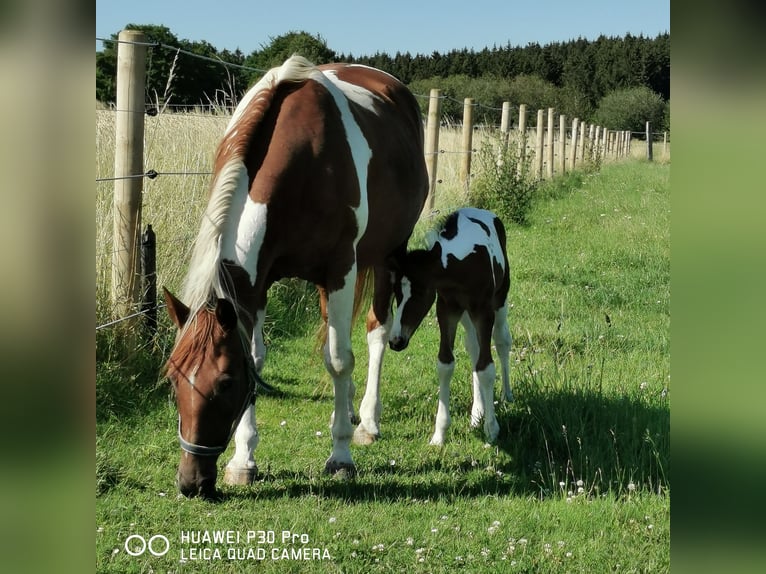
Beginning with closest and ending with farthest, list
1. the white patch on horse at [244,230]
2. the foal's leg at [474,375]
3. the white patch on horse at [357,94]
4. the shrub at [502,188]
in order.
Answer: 1. the white patch on horse at [244,230]
2. the foal's leg at [474,375]
3. the white patch on horse at [357,94]
4. the shrub at [502,188]

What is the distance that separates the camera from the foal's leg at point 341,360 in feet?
12.4

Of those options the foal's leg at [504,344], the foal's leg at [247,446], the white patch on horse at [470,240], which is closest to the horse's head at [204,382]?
the foal's leg at [247,446]

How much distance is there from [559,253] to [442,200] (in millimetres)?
2227

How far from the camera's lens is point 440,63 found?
29656mm

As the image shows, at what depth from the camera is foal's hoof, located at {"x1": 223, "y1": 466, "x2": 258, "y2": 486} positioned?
362 centimetres

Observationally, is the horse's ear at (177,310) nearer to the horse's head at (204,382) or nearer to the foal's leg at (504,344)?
the horse's head at (204,382)

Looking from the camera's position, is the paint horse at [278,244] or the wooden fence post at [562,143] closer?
the paint horse at [278,244]

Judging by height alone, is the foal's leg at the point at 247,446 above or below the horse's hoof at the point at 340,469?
above

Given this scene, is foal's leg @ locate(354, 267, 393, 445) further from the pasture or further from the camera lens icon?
the camera lens icon

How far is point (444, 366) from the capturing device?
4383 millimetres

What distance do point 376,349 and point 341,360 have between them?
93 cm

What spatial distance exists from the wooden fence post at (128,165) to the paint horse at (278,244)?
4.56 ft

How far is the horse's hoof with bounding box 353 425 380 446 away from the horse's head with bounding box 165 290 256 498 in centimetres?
157
